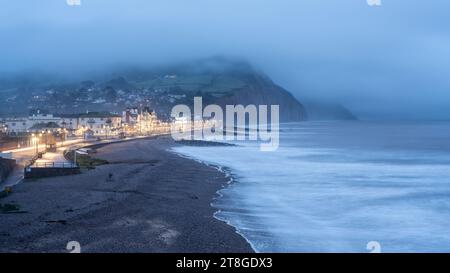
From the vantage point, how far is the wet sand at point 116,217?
14.4 metres

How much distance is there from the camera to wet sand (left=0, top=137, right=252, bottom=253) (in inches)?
567

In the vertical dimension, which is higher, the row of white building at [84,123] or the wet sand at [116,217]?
the row of white building at [84,123]

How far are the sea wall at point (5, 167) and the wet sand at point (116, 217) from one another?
78.1 inches

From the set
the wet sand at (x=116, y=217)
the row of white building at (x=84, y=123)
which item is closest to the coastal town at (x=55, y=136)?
the row of white building at (x=84, y=123)

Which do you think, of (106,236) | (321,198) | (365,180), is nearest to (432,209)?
(321,198)

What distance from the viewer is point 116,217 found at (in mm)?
18172

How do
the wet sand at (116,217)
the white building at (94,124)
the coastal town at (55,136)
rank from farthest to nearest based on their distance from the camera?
the white building at (94,124)
the coastal town at (55,136)
the wet sand at (116,217)

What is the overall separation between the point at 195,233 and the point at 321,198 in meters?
12.6

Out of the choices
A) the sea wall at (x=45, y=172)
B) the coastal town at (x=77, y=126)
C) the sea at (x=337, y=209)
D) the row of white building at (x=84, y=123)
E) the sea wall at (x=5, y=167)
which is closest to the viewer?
the sea at (x=337, y=209)

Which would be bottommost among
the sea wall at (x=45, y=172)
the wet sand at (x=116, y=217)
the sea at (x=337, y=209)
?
the sea at (x=337, y=209)

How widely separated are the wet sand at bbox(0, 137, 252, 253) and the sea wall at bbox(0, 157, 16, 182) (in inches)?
78.1

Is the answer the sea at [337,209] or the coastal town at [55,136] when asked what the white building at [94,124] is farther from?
the sea at [337,209]

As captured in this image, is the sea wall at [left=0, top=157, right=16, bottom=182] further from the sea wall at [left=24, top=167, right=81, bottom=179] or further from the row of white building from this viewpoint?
the row of white building
